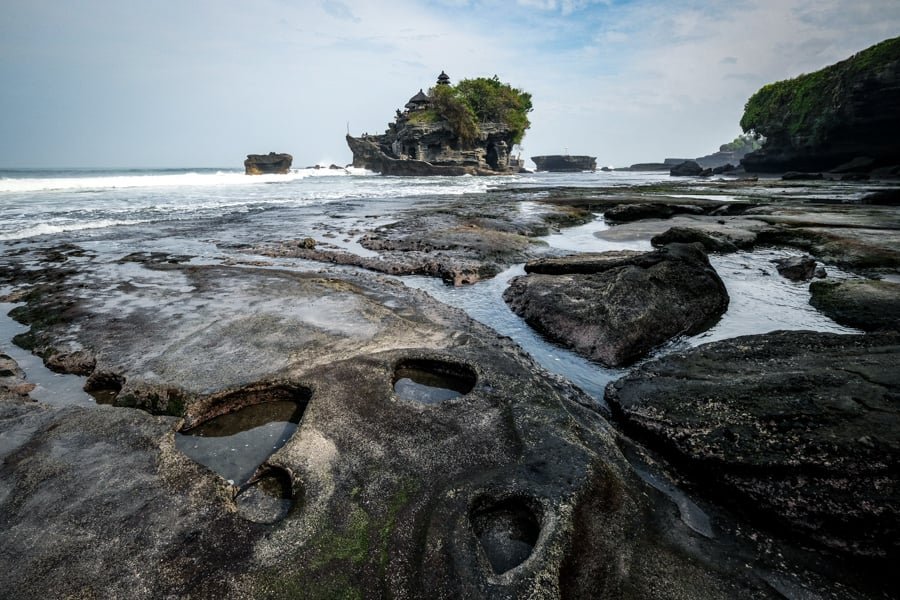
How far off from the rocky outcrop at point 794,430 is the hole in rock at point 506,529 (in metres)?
1.32

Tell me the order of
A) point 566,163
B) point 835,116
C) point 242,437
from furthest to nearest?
point 566,163 < point 835,116 < point 242,437

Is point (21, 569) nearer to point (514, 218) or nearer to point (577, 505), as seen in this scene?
point (577, 505)

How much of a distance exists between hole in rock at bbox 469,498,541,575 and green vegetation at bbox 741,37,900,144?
5005 centimetres

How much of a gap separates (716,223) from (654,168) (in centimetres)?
13381

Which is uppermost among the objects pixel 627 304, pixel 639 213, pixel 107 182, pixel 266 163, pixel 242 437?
pixel 266 163

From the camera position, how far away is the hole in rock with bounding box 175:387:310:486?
10.1 feet

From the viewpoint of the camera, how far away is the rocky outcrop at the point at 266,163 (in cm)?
7812

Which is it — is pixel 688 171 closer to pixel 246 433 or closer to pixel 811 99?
pixel 811 99

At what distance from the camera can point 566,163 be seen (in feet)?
415

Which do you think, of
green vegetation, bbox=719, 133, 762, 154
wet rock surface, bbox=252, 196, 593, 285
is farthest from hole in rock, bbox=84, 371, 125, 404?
green vegetation, bbox=719, 133, 762, 154

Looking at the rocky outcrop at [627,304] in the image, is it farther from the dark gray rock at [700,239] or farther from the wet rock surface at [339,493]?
the dark gray rock at [700,239]

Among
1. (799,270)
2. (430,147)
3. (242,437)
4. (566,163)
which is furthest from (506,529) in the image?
(566,163)

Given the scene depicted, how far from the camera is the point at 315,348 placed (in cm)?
455

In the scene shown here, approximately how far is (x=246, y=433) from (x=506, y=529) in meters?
2.32
